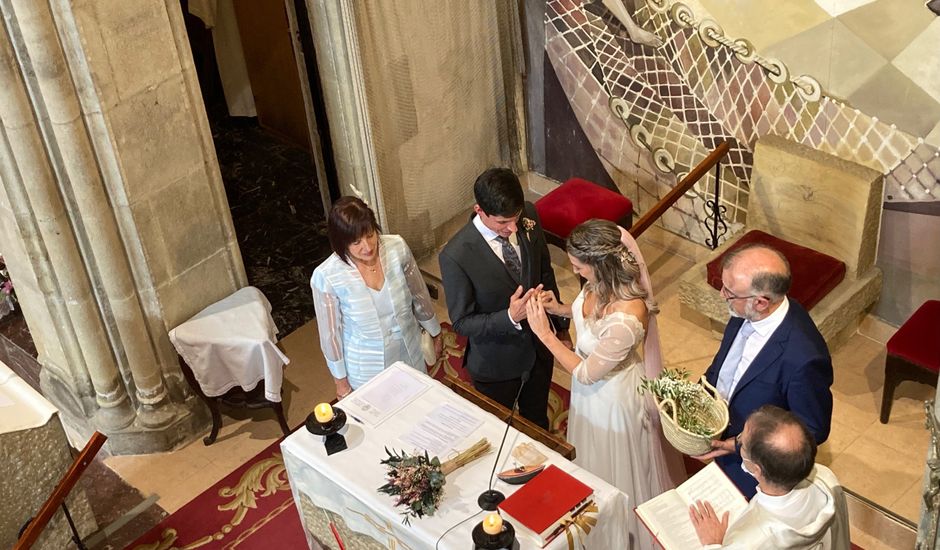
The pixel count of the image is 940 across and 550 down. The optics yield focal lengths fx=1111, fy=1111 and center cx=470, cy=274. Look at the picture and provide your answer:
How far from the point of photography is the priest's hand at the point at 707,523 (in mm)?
3812

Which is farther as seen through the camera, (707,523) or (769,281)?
(769,281)

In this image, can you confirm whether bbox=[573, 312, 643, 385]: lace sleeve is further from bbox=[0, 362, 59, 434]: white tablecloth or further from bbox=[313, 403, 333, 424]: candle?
bbox=[0, 362, 59, 434]: white tablecloth

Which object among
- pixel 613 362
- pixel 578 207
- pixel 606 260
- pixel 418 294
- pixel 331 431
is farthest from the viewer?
pixel 578 207

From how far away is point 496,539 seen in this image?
383 centimetres

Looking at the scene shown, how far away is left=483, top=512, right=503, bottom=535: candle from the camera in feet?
12.5

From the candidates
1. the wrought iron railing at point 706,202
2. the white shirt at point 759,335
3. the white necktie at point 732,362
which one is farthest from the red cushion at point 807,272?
the white shirt at point 759,335

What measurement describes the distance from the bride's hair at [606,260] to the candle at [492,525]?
102 cm

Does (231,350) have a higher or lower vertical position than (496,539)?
lower

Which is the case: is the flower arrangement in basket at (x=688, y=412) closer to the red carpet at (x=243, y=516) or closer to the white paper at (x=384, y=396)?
the white paper at (x=384, y=396)

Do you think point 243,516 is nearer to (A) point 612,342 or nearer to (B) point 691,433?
(A) point 612,342

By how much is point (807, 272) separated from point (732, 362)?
2.04 metres

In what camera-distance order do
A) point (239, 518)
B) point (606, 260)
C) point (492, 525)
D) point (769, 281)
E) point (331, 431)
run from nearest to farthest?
1. point (492, 525)
2. point (769, 281)
3. point (606, 260)
4. point (331, 431)
5. point (239, 518)

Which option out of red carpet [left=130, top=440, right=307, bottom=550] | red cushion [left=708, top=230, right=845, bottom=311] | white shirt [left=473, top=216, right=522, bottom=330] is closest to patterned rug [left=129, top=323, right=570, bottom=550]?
red carpet [left=130, top=440, right=307, bottom=550]

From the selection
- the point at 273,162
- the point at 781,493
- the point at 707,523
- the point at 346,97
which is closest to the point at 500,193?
the point at 707,523
